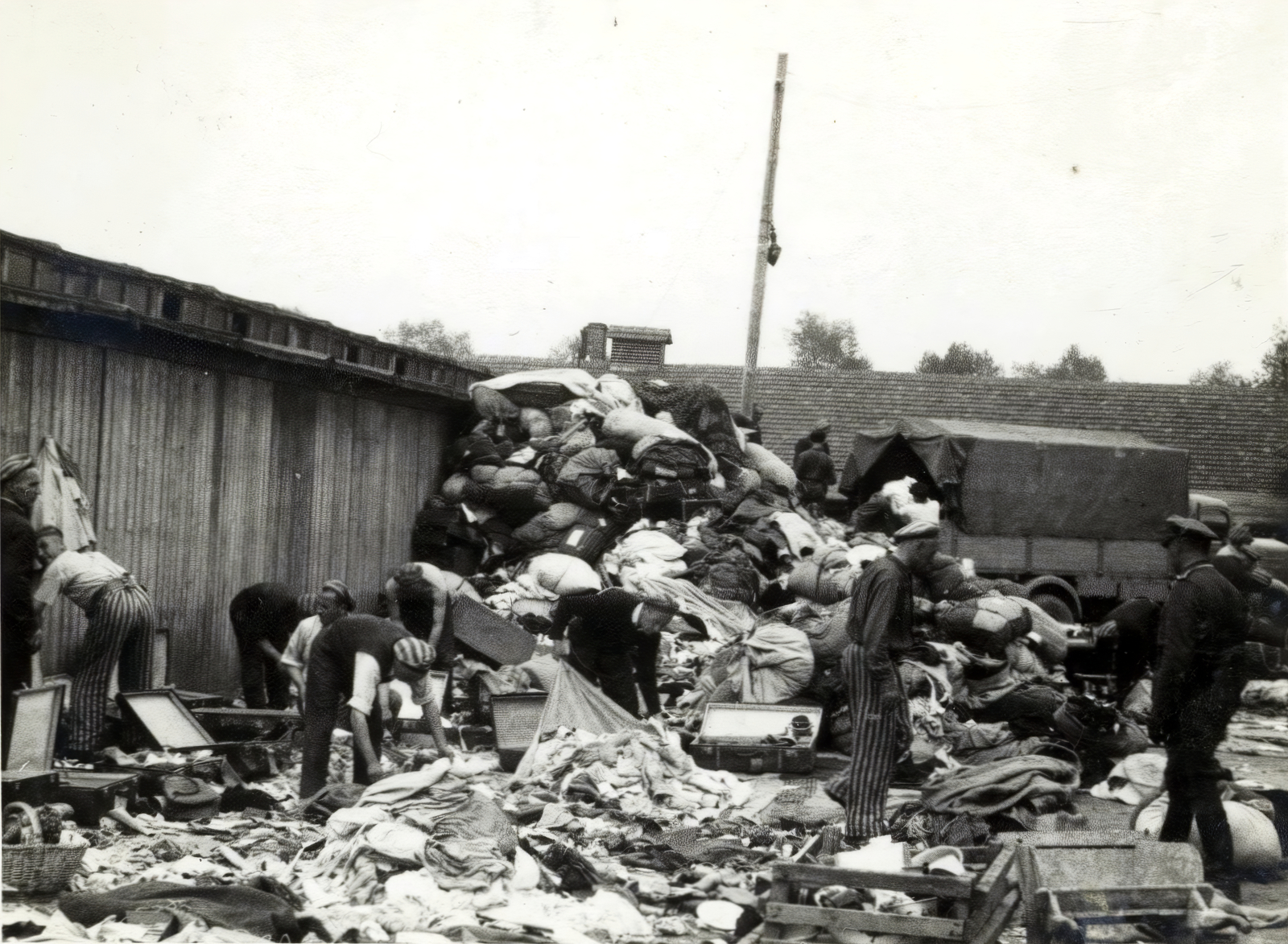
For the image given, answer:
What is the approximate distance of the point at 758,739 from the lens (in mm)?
8438

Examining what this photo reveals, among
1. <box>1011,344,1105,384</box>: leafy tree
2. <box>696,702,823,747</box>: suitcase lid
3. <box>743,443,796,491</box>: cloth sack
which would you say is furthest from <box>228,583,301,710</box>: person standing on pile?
<box>1011,344,1105,384</box>: leafy tree

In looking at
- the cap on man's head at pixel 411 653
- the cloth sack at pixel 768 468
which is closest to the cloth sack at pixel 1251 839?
the cap on man's head at pixel 411 653

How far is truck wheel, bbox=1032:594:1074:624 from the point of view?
13.0 metres

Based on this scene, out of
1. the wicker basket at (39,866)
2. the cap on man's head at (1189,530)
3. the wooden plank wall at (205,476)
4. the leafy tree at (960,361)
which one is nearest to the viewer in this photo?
the wicker basket at (39,866)

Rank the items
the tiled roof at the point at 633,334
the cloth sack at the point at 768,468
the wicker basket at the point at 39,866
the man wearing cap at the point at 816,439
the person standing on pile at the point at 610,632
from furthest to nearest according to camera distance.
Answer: the tiled roof at the point at 633,334 < the man wearing cap at the point at 816,439 < the cloth sack at the point at 768,468 < the person standing on pile at the point at 610,632 < the wicker basket at the point at 39,866

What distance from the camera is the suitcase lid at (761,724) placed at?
839 cm

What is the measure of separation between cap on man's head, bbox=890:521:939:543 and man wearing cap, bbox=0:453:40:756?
15.0 ft

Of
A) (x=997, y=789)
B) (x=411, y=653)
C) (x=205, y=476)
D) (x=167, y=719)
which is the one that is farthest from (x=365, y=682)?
(x=205, y=476)

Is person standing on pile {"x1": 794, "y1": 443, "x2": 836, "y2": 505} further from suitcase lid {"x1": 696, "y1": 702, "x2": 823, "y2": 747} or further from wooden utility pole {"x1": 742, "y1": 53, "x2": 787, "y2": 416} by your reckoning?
suitcase lid {"x1": 696, "y1": 702, "x2": 823, "y2": 747}

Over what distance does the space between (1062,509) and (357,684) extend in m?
9.47

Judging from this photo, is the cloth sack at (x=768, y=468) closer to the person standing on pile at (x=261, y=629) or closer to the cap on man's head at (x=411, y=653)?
the person standing on pile at (x=261, y=629)

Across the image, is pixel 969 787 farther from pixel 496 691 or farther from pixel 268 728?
pixel 268 728

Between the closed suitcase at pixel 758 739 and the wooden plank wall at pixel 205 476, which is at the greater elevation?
the wooden plank wall at pixel 205 476

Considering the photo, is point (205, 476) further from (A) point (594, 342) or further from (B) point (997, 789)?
(A) point (594, 342)
